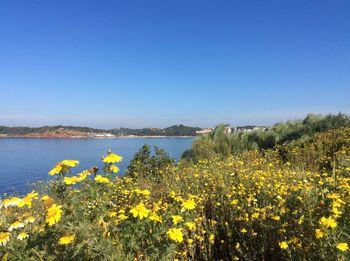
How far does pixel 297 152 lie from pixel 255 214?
464 centimetres

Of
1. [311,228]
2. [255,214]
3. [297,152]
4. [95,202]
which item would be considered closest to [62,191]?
[95,202]

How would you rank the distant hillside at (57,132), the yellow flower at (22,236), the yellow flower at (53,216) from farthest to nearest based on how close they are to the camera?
the distant hillside at (57,132)
the yellow flower at (22,236)
the yellow flower at (53,216)

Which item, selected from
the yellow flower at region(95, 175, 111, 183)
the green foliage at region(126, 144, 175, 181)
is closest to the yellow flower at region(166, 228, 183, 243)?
the yellow flower at region(95, 175, 111, 183)

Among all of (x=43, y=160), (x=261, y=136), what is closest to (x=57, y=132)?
(x=43, y=160)

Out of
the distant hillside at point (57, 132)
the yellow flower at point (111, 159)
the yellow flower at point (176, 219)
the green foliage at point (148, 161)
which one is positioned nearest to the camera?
the yellow flower at point (176, 219)

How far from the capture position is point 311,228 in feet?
8.52

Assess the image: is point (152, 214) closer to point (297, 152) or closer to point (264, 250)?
point (264, 250)

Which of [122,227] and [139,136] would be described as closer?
[122,227]

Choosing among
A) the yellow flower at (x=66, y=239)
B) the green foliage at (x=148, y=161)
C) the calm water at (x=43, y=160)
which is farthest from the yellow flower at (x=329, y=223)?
the green foliage at (x=148, y=161)

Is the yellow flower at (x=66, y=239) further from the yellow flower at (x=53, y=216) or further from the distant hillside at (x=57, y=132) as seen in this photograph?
the distant hillside at (x=57, y=132)

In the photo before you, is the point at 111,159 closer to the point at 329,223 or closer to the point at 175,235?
the point at 175,235

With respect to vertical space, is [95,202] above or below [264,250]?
above

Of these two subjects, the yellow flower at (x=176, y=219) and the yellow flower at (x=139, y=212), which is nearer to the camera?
the yellow flower at (x=139, y=212)

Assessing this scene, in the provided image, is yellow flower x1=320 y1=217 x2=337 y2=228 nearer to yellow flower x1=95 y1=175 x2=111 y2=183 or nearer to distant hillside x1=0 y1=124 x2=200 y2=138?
yellow flower x1=95 y1=175 x2=111 y2=183
